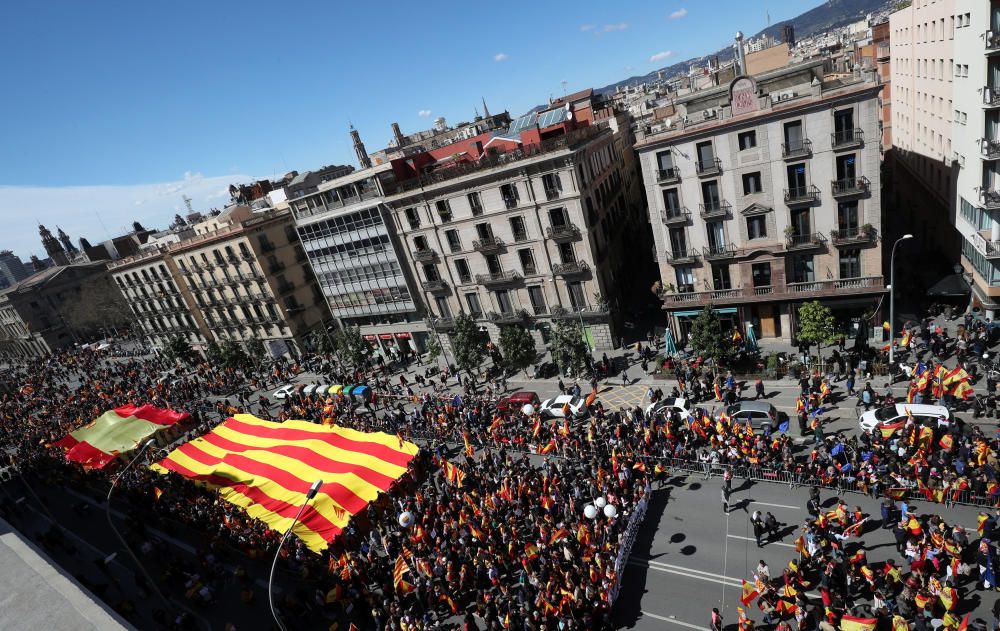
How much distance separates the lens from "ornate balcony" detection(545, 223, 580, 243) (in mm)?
41031

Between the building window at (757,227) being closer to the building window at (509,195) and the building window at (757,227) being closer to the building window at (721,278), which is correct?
the building window at (721,278)

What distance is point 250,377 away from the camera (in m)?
60.4

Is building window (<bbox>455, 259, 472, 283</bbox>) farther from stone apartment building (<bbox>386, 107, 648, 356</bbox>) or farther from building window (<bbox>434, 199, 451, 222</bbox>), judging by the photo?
building window (<bbox>434, 199, 451, 222</bbox>)

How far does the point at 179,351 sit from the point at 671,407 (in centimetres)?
6575

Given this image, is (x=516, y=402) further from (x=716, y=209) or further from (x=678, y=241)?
(x=716, y=209)

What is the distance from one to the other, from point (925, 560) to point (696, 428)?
11196mm

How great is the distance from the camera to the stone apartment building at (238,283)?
6100 cm

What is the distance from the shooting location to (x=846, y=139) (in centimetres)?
3169

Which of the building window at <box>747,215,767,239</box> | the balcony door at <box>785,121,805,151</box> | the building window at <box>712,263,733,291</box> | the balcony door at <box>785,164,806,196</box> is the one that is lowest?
the building window at <box>712,263,733,291</box>

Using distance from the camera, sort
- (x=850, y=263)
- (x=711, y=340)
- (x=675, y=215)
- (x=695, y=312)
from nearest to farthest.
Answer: (x=711, y=340) → (x=850, y=263) → (x=675, y=215) → (x=695, y=312)

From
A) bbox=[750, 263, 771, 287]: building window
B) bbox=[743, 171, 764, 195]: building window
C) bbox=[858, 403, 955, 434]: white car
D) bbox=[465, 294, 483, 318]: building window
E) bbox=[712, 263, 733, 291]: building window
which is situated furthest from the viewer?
bbox=[465, 294, 483, 318]: building window

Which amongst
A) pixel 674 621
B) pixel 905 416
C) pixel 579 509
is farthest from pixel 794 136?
pixel 674 621

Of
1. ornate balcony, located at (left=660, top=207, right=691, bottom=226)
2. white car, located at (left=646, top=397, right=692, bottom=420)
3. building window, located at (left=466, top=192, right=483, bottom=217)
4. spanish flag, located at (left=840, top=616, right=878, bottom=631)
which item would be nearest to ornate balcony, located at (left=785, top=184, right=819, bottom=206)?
ornate balcony, located at (left=660, top=207, right=691, bottom=226)

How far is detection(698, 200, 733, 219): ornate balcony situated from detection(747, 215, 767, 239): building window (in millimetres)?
1597
